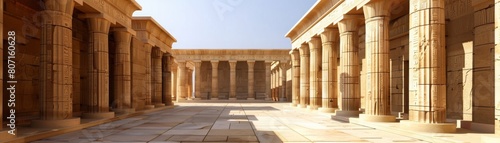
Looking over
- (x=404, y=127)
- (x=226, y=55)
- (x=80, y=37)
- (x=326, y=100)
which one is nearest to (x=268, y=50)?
(x=226, y=55)

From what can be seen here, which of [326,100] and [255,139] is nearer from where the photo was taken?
[255,139]

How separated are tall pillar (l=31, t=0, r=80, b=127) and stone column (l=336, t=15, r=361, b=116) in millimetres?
12460

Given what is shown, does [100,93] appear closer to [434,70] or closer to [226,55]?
[434,70]

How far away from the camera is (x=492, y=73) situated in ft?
41.3

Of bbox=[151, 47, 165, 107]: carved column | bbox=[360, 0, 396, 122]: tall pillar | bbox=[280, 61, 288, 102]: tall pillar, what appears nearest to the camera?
bbox=[360, 0, 396, 122]: tall pillar

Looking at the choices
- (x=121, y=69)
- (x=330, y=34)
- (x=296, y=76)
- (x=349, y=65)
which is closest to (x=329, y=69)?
(x=330, y=34)

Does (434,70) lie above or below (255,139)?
above

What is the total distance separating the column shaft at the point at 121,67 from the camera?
783 inches

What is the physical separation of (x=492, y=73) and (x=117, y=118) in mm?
15256

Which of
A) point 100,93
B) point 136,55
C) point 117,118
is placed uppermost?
point 136,55

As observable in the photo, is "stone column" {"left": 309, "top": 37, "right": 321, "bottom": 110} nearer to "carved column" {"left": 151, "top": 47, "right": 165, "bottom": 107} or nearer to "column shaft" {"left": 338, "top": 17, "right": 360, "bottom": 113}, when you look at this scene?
"column shaft" {"left": 338, "top": 17, "right": 360, "bottom": 113}

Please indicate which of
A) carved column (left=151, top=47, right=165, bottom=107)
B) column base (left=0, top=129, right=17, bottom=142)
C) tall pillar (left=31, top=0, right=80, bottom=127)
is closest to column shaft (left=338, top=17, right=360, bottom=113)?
tall pillar (left=31, top=0, right=80, bottom=127)

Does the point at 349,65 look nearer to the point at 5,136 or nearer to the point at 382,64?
the point at 382,64

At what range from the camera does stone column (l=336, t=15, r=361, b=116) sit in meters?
18.9
